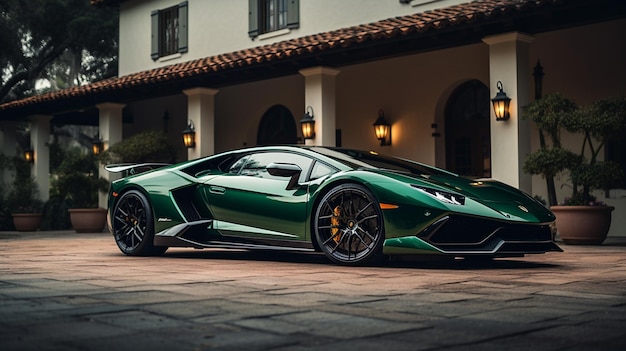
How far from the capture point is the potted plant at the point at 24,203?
17641 millimetres

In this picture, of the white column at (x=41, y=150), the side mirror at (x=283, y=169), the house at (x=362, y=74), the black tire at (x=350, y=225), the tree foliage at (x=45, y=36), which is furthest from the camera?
the tree foliage at (x=45, y=36)

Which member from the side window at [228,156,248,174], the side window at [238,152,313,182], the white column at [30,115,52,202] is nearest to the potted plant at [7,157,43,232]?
the white column at [30,115,52,202]

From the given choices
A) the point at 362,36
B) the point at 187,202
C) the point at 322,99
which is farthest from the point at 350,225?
the point at 322,99

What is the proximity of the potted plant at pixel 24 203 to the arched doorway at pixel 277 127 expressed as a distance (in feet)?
18.9

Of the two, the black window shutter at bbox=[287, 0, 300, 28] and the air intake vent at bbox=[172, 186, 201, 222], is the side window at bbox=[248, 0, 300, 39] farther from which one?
the air intake vent at bbox=[172, 186, 201, 222]

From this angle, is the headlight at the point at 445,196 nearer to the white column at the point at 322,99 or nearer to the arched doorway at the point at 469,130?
the white column at the point at 322,99

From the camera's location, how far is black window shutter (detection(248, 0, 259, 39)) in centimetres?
1605

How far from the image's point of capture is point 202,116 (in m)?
14.9

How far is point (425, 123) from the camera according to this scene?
44.9 feet

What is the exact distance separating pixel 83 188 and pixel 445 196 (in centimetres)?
1235

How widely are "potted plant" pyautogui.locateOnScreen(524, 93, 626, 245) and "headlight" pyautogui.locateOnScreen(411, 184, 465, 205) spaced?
4128mm

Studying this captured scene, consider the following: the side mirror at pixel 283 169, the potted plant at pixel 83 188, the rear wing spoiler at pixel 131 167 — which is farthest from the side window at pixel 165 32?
the side mirror at pixel 283 169

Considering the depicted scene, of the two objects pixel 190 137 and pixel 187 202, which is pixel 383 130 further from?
pixel 187 202

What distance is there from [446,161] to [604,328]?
10858 millimetres
